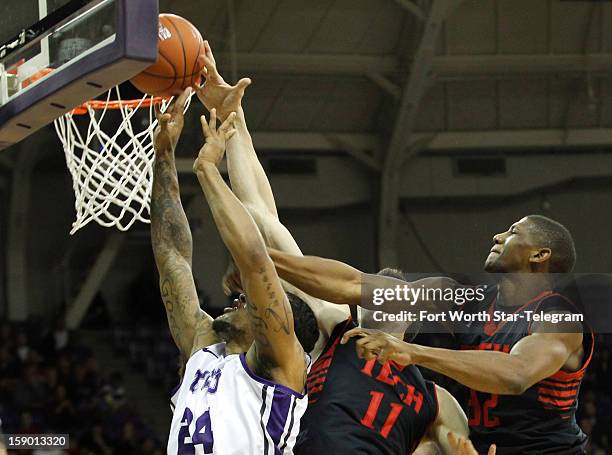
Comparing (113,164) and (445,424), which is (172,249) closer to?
(113,164)

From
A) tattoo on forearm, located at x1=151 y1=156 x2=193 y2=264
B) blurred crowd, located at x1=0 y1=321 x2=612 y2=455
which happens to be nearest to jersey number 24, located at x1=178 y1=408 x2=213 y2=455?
tattoo on forearm, located at x1=151 y1=156 x2=193 y2=264

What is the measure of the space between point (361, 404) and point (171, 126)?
1.17 meters

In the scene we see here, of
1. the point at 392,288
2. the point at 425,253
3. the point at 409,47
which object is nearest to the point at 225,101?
the point at 392,288

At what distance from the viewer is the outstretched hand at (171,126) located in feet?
11.6

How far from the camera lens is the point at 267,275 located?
287 cm

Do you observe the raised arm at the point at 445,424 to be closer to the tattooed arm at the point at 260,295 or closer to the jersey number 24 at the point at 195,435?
the tattooed arm at the point at 260,295

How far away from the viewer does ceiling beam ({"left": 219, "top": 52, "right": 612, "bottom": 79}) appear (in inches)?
430

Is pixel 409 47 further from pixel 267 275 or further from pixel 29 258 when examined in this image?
pixel 267 275

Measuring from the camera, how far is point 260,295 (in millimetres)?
2861

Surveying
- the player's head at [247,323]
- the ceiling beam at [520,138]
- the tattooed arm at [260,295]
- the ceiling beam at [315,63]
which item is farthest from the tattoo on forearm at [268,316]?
the ceiling beam at [520,138]

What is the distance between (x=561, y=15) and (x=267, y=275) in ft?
29.7

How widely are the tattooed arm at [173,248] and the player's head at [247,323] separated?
0.12m

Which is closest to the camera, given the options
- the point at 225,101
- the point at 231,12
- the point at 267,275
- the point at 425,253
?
the point at 267,275

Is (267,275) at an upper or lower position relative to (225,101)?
lower
